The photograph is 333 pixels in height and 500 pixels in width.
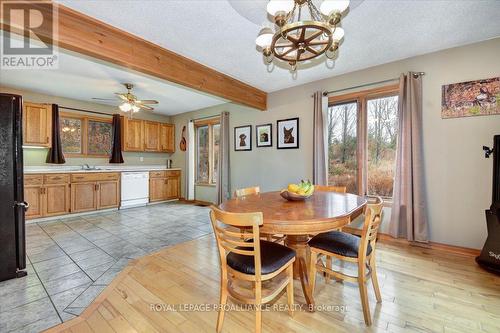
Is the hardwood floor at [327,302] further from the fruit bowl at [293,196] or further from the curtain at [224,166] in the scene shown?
the curtain at [224,166]

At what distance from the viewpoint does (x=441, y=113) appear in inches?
111

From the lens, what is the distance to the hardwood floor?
5.16ft

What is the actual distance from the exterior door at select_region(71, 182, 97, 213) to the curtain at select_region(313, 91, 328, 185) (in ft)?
15.0

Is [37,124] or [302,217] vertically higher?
[37,124]

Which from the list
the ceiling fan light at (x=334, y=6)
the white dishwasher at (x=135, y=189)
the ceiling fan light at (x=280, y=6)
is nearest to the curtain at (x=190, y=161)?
the white dishwasher at (x=135, y=189)

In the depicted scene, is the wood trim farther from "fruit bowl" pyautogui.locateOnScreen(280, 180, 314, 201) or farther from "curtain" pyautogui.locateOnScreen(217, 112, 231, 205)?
"fruit bowl" pyautogui.locateOnScreen(280, 180, 314, 201)

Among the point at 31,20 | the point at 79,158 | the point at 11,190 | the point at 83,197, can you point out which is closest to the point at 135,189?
the point at 83,197

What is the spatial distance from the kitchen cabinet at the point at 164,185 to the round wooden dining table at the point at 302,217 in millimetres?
4515

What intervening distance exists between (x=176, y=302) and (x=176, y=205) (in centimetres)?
416

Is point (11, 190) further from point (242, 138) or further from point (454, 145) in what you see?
point (454, 145)

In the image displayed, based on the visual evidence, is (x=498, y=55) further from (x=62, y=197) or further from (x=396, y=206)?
(x=62, y=197)

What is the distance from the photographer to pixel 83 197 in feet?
15.3

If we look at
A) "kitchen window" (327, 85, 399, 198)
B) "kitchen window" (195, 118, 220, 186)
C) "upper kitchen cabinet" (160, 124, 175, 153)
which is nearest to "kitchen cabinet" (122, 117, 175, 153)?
"upper kitchen cabinet" (160, 124, 175, 153)

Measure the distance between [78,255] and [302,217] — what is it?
285 centimetres
